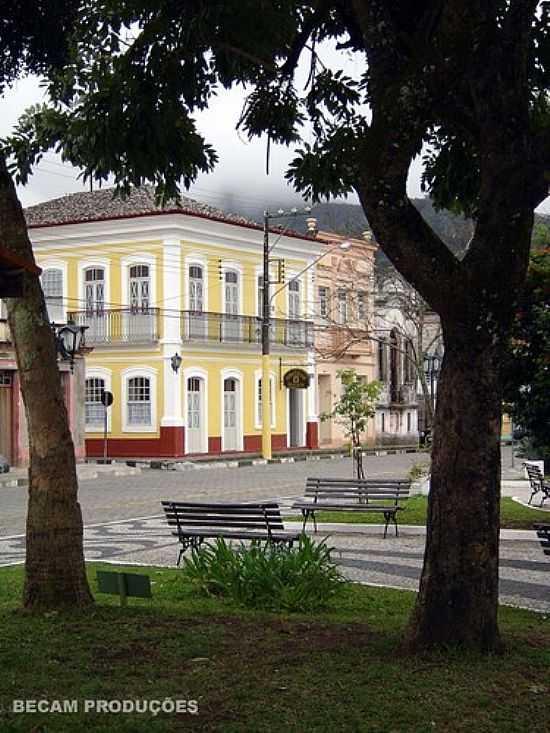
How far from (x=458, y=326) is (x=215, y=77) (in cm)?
423

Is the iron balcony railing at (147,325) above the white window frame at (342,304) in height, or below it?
below

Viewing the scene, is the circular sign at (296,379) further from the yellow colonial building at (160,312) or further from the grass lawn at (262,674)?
the grass lawn at (262,674)

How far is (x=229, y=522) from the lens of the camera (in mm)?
12539

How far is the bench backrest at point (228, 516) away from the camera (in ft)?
40.3

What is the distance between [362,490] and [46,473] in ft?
29.8

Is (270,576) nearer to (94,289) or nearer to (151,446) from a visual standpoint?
(151,446)

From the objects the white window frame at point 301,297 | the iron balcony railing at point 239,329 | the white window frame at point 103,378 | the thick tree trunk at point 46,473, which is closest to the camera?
the thick tree trunk at point 46,473

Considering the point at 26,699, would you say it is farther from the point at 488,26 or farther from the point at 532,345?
the point at 532,345

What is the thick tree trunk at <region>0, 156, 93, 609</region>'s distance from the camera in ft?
27.5

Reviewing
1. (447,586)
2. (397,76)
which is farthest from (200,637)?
(397,76)

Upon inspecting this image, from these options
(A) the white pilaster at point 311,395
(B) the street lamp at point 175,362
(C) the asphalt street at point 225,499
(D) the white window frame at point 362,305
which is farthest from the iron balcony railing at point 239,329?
(C) the asphalt street at point 225,499

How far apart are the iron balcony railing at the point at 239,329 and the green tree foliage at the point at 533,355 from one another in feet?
75.8

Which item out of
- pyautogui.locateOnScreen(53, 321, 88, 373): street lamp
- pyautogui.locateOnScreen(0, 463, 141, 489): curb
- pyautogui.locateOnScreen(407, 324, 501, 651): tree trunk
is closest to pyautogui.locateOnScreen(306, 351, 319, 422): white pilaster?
pyautogui.locateOnScreen(0, 463, 141, 489): curb

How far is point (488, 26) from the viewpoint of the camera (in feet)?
23.3
